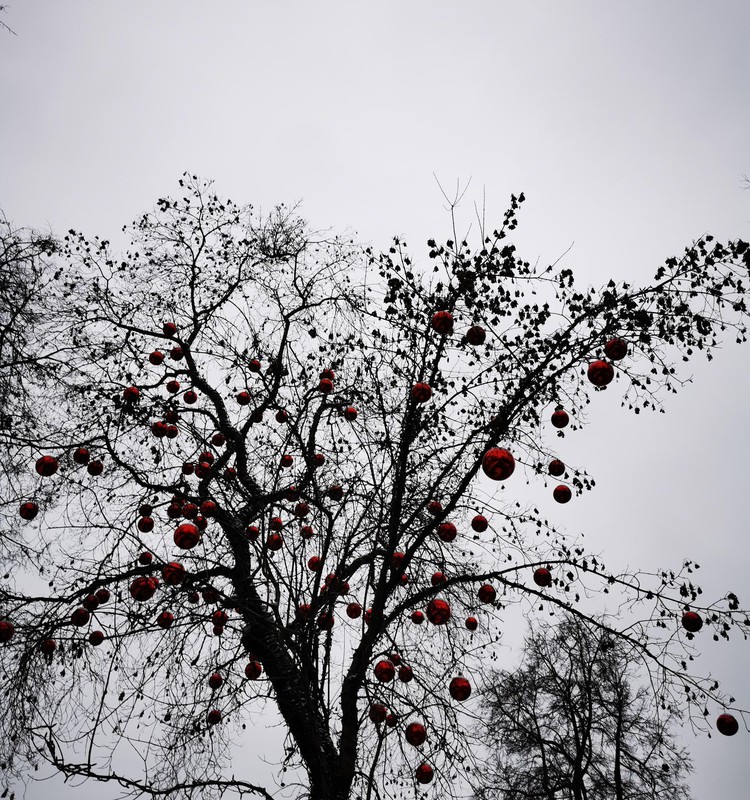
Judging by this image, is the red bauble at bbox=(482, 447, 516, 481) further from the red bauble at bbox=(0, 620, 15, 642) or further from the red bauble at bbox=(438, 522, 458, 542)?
the red bauble at bbox=(0, 620, 15, 642)

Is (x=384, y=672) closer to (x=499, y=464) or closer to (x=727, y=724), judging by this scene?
(x=499, y=464)

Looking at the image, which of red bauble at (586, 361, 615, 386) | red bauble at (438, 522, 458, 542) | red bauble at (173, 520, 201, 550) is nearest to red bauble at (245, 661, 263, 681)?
red bauble at (173, 520, 201, 550)

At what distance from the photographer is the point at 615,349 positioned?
424 centimetres

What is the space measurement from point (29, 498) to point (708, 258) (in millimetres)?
7776

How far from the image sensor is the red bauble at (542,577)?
4926 millimetres

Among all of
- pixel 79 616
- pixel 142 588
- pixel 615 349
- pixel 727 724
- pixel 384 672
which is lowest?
pixel 727 724

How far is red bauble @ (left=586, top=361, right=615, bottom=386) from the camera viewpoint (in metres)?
4.05

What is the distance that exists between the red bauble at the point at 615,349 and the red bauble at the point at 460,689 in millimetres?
3144

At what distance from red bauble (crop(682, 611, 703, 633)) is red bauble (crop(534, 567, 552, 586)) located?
1.13 metres

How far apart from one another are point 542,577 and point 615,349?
7.40 feet

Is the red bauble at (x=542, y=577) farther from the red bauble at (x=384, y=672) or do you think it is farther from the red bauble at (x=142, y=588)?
the red bauble at (x=142, y=588)

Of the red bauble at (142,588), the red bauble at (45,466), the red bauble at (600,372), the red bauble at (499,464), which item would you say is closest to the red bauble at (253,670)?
the red bauble at (142,588)

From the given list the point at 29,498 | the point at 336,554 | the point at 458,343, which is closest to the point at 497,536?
the point at 336,554

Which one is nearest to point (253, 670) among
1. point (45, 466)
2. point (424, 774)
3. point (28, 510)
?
point (424, 774)
